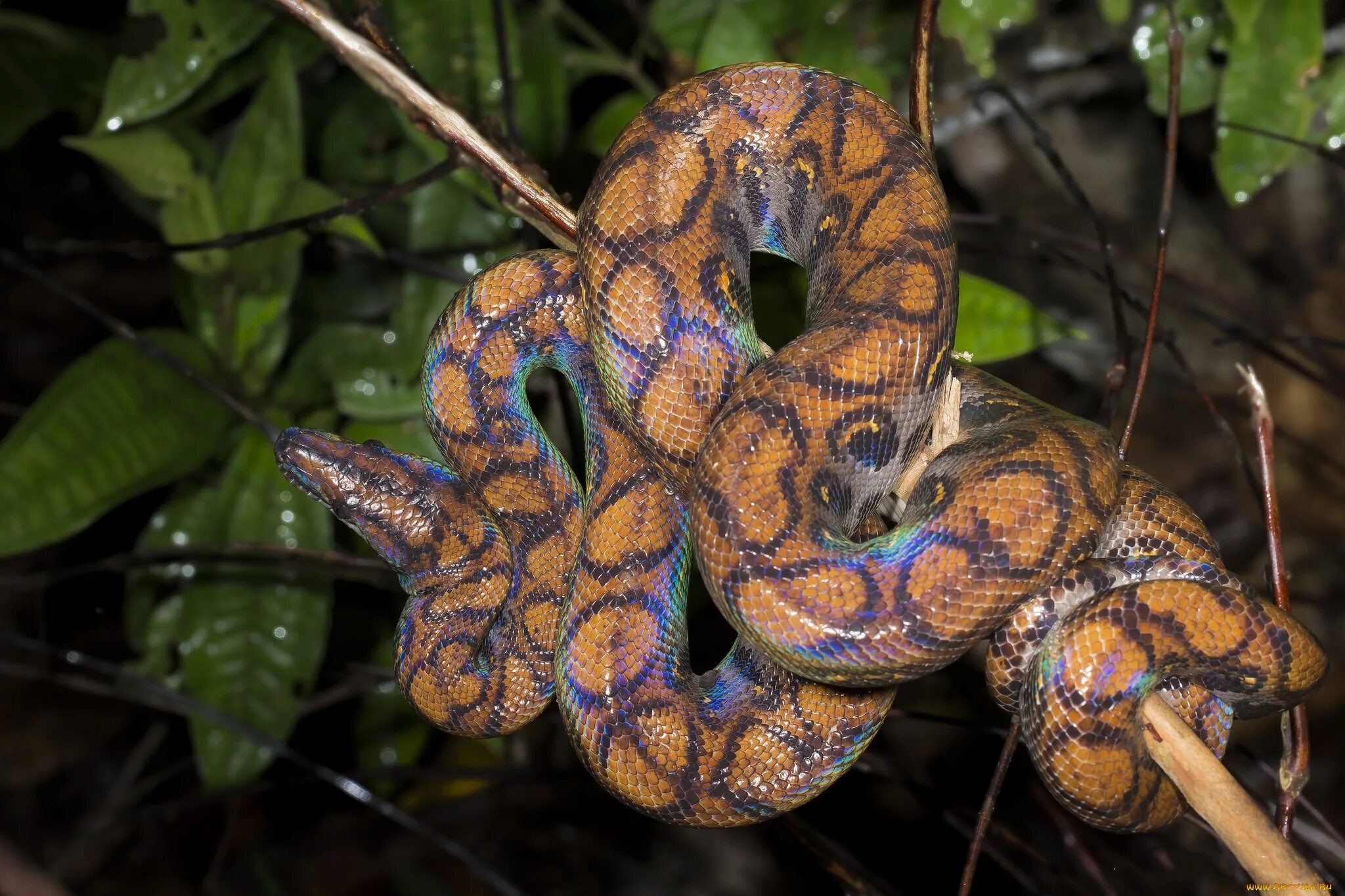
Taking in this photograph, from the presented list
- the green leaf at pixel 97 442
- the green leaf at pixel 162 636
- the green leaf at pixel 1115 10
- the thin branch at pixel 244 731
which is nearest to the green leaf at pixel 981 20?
the green leaf at pixel 1115 10

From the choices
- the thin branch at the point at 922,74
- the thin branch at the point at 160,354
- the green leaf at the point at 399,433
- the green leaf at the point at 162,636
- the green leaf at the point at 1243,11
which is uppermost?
the green leaf at the point at 1243,11

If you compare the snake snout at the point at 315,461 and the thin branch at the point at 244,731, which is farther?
the thin branch at the point at 244,731

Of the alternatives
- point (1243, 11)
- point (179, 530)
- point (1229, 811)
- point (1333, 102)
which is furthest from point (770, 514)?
point (1333, 102)

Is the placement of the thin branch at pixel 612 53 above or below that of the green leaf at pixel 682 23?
below

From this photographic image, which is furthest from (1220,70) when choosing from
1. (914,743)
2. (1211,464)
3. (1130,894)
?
(1130,894)

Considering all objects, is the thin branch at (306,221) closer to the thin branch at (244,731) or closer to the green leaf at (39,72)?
the thin branch at (244,731)

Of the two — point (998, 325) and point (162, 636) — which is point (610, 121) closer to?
point (998, 325)

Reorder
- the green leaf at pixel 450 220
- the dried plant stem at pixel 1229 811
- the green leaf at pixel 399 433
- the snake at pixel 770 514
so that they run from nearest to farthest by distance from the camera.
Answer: the dried plant stem at pixel 1229 811 → the snake at pixel 770 514 → the green leaf at pixel 399 433 → the green leaf at pixel 450 220
